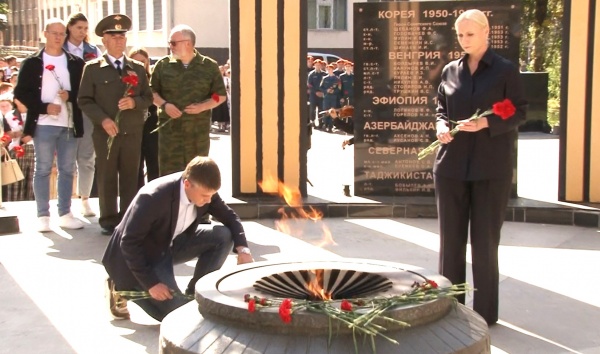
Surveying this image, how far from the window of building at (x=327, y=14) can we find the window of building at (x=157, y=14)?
5736mm

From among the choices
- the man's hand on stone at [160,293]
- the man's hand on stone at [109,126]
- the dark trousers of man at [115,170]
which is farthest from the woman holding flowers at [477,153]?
the dark trousers of man at [115,170]

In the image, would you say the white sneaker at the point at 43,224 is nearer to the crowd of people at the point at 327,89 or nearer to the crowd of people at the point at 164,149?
the crowd of people at the point at 164,149

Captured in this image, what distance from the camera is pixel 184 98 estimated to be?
8078 millimetres

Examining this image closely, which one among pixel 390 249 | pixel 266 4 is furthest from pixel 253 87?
pixel 390 249

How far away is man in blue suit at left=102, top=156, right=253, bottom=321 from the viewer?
484 cm

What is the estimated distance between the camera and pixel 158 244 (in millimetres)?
5207

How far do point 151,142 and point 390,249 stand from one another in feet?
8.39

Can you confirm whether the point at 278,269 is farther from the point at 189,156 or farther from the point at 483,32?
the point at 189,156

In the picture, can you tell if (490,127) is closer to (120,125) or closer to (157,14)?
(120,125)

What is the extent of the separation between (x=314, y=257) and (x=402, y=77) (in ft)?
8.87

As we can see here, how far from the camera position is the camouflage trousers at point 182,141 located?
26.8 feet

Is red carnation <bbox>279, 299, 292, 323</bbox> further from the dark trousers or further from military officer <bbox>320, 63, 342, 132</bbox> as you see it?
military officer <bbox>320, 63, 342, 132</bbox>

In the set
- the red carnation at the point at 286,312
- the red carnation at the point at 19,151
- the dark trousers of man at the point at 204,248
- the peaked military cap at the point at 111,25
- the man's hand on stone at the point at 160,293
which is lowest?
the man's hand on stone at the point at 160,293

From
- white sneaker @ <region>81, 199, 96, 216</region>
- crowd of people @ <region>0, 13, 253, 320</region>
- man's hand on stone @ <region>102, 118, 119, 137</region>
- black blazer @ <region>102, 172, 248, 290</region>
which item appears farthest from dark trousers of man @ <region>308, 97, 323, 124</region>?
black blazer @ <region>102, 172, 248, 290</region>
